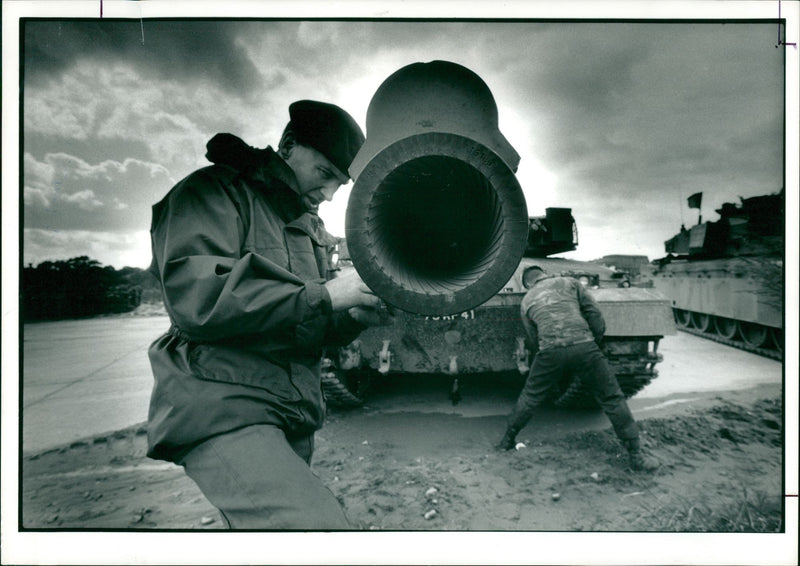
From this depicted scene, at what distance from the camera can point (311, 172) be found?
1.64 m

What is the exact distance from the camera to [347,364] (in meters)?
3.90

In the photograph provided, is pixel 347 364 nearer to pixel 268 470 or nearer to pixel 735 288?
pixel 268 470

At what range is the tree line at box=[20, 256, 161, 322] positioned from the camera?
213 cm

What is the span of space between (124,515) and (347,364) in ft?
5.81

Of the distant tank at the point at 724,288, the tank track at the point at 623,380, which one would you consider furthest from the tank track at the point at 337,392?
the distant tank at the point at 724,288

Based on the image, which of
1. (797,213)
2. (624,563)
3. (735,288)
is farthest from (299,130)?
(735,288)

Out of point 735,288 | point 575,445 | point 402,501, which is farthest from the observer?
point 735,288

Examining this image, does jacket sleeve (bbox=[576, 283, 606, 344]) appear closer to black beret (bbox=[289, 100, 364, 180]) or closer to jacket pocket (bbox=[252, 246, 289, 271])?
black beret (bbox=[289, 100, 364, 180])

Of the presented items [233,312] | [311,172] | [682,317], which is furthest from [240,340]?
[682,317]

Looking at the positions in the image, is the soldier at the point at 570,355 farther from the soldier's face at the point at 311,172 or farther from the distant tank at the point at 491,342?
the soldier's face at the point at 311,172

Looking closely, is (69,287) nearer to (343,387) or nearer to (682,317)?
(343,387)

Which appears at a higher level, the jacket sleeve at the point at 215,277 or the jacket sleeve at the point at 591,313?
the jacket sleeve at the point at 215,277

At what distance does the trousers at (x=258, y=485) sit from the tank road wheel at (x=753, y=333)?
8017 mm

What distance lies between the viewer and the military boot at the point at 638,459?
329 cm
